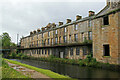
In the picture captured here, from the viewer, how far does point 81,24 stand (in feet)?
87.2

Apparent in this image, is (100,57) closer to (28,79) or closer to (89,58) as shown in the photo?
(89,58)

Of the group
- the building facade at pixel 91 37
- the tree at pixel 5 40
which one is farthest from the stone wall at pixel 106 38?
the tree at pixel 5 40

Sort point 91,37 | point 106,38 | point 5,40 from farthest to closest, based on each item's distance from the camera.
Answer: point 5,40
point 91,37
point 106,38

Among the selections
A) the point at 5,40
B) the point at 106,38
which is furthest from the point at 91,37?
the point at 5,40

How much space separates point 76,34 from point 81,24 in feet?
Answer: 8.32

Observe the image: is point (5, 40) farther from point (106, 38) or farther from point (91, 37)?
point (106, 38)

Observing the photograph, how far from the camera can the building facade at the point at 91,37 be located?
1764 centimetres

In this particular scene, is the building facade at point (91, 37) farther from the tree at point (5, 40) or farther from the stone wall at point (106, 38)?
the tree at point (5, 40)

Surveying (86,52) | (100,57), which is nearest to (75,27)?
(86,52)

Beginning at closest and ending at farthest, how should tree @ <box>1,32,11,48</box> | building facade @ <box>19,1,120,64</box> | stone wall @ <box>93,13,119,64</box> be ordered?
stone wall @ <box>93,13,119,64</box> → building facade @ <box>19,1,120,64</box> → tree @ <box>1,32,11,48</box>

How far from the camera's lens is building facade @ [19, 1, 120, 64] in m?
17.6

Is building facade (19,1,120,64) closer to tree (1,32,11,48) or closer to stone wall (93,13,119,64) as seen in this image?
stone wall (93,13,119,64)

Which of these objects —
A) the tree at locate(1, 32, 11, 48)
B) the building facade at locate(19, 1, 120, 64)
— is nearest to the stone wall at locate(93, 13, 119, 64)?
the building facade at locate(19, 1, 120, 64)

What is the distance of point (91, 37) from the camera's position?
78.3 ft
